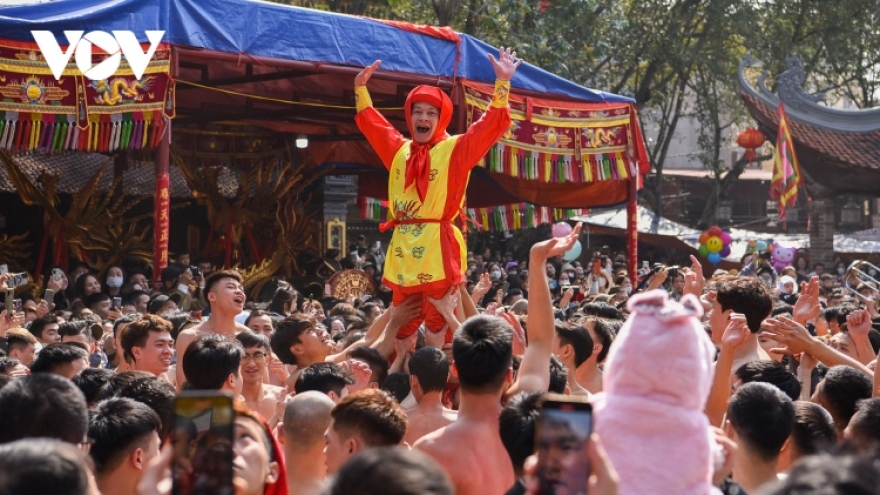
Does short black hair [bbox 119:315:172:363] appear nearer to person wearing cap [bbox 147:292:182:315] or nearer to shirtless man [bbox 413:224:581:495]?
shirtless man [bbox 413:224:581:495]

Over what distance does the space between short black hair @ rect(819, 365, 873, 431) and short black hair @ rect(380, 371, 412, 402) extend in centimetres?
184

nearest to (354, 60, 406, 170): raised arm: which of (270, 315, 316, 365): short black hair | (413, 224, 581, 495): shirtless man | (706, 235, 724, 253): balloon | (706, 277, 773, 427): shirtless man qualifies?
(270, 315, 316, 365): short black hair

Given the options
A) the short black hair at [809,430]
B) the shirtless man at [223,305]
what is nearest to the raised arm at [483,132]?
the shirtless man at [223,305]

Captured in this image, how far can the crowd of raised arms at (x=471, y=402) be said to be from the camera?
2213 millimetres

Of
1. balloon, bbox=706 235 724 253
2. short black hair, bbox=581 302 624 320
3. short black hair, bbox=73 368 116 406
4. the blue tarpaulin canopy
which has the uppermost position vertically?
the blue tarpaulin canopy

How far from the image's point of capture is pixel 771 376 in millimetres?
4547

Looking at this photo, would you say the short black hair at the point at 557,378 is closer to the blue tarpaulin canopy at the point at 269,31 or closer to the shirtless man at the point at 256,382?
the shirtless man at the point at 256,382

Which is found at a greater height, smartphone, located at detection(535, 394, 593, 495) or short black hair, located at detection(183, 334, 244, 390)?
smartphone, located at detection(535, 394, 593, 495)

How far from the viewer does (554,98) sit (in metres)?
12.3

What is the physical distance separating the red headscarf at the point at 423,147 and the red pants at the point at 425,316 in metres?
0.52


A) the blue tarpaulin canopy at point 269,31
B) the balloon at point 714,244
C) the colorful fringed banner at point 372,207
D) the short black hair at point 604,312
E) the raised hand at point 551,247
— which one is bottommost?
the balloon at point 714,244

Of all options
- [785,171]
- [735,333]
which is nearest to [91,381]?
[735,333]

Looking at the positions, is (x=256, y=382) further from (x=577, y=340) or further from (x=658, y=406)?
(x=658, y=406)

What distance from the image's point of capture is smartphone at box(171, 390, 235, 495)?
2.15 m
